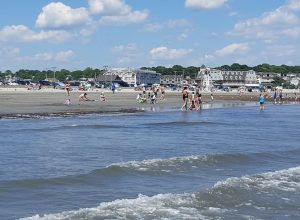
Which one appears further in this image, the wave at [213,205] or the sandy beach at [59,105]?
the sandy beach at [59,105]

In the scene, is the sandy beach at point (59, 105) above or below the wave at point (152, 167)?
above

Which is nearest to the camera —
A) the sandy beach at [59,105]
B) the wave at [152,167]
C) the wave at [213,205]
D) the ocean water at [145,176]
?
the wave at [213,205]

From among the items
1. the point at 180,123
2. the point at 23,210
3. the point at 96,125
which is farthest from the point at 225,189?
the point at 180,123

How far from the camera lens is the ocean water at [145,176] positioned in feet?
32.4

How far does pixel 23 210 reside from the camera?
31.5ft

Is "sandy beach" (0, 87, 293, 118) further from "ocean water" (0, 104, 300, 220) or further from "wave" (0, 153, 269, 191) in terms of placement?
"wave" (0, 153, 269, 191)

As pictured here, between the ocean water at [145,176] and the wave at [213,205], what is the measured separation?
19 millimetres

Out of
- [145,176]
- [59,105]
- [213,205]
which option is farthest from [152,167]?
[59,105]

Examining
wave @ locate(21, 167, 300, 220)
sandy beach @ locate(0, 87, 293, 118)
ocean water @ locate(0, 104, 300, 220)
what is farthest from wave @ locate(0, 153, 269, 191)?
sandy beach @ locate(0, 87, 293, 118)

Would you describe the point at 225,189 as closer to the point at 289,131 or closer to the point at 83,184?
the point at 83,184

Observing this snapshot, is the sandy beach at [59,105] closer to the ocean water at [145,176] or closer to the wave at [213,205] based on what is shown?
the ocean water at [145,176]

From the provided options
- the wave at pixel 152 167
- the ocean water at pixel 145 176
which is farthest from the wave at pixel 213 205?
the wave at pixel 152 167

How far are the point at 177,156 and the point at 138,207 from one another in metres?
6.78

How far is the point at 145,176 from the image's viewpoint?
13195mm
